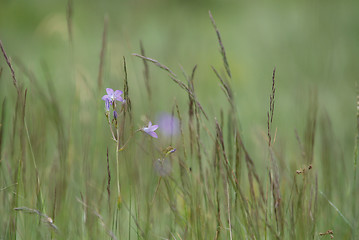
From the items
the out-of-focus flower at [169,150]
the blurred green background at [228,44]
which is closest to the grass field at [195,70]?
the blurred green background at [228,44]

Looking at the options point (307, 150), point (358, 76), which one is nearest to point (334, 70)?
point (358, 76)

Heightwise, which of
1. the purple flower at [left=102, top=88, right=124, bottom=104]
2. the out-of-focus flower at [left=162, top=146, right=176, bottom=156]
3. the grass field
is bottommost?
the out-of-focus flower at [left=162, top=146, right=176, bottom=156]

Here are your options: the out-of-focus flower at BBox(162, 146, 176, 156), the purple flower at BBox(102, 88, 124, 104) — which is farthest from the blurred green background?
the out-of-focus flower at BBox(162, 146, 176, 156)

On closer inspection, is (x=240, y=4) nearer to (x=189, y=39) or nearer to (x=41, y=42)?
(x=189, y=39)

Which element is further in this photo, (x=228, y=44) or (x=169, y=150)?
(x=228, y=44)

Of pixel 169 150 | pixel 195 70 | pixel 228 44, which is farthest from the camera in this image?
pixel 228 44

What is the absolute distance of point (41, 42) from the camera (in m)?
5.35

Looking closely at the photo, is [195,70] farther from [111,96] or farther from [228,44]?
[228,44]

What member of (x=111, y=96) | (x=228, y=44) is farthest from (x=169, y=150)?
(x=228, y=44)

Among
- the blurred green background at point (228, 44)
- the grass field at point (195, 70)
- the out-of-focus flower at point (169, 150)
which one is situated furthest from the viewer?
the blurred green background at point (228, 44)

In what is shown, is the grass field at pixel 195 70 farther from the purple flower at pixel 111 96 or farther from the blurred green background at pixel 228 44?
the purple flower at pixel 111 96

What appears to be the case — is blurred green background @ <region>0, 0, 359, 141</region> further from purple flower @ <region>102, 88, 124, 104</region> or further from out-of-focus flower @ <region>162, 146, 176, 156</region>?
out-of-focus flower @ <region>162, 146, 176, 156</region>

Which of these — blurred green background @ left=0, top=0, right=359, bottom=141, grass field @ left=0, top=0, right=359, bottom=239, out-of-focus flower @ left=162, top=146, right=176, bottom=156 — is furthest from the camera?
blurred green background @ left=0, top=0, right=359, bottom=141

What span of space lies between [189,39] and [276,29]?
1114 millimetres
